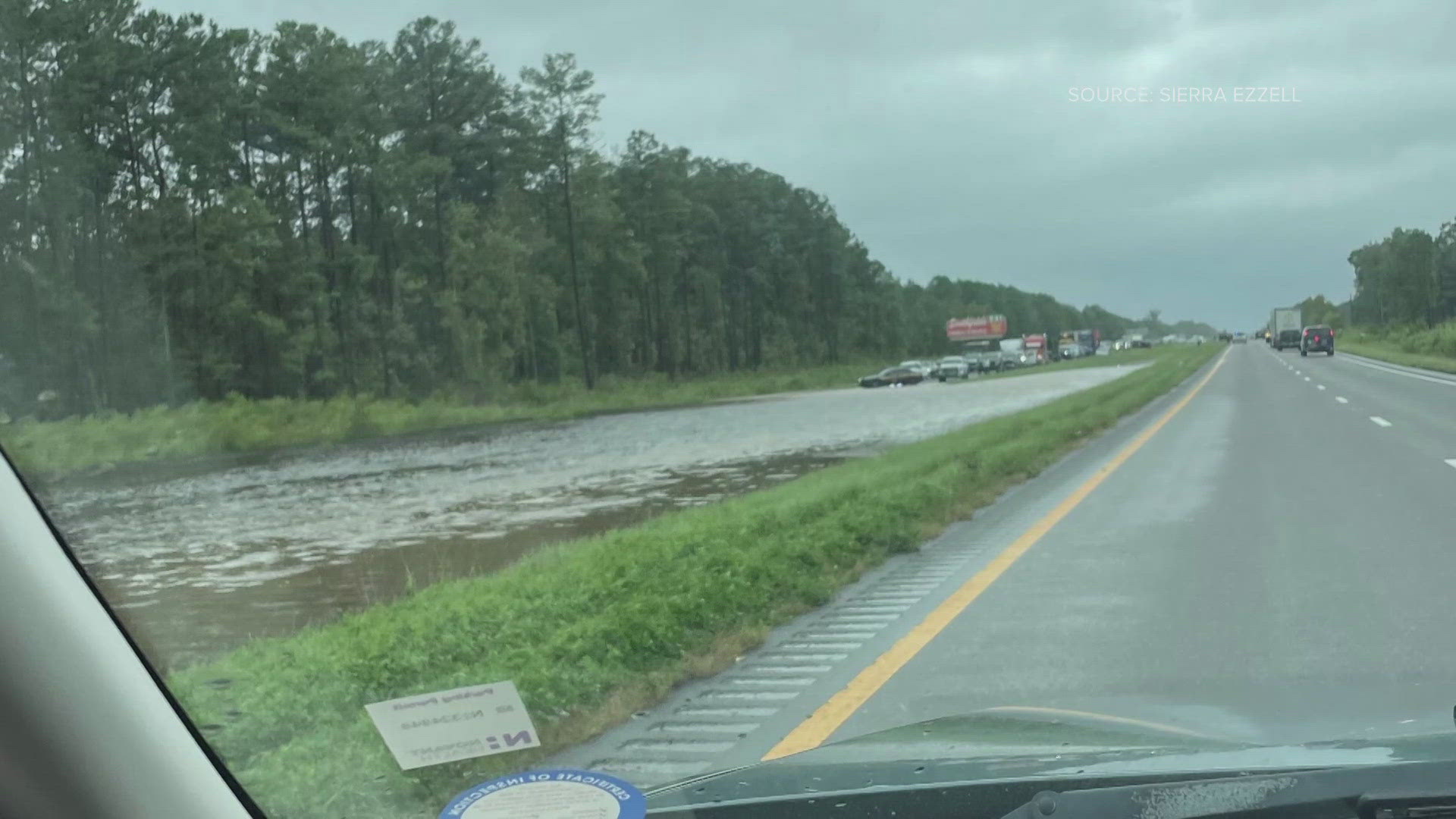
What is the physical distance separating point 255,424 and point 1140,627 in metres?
7.06

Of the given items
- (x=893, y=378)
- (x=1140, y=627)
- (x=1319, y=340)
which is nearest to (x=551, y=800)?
(x=1140, y=627)

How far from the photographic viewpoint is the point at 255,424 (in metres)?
11.3

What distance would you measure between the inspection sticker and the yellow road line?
5.08 ft

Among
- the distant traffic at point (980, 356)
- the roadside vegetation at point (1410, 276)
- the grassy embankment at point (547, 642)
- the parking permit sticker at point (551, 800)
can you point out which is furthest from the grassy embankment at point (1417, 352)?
the parking permit sticker at point (551, 800)

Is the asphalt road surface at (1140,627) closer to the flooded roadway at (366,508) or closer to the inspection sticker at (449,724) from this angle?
the inspection sticker at (449,724)

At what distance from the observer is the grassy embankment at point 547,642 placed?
16.6 feet

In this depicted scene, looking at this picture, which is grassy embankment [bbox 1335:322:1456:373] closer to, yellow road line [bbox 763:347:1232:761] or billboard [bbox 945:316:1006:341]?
billboard [bbox 945:316:1006:341]

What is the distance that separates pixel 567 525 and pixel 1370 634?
9.32 m

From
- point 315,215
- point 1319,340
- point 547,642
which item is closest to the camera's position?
point 547,642

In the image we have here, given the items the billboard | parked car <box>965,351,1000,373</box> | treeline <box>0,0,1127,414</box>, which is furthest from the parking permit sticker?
parked car <box>965,351,1000,373</box>

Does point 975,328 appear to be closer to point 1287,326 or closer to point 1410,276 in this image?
point 1287,326

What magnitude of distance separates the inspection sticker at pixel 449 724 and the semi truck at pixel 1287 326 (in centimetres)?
9435

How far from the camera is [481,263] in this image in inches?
681

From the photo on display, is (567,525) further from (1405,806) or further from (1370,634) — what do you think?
(1405,806)
